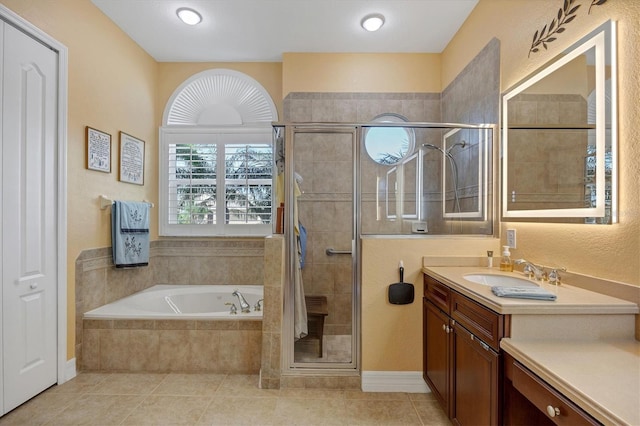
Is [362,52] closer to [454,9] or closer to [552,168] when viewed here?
[454,9]

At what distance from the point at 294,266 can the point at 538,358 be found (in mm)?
1561

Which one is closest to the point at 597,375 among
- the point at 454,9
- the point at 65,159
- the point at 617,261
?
the point at 617,261

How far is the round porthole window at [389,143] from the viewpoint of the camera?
2.40 metres

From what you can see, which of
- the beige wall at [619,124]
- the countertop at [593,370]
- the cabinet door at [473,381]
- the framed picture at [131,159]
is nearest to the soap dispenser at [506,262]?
the beige wall at [619,124]

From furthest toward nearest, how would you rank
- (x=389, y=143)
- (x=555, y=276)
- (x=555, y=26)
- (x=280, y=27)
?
(x=280, y=27), (x=389, y=143), (x=555, y=26), (x=555, y=276)

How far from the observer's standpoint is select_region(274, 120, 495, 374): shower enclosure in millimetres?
2338

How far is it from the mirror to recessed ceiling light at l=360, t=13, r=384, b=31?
4.25 feet

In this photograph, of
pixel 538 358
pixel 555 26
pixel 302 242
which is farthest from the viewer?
pixel 302 242

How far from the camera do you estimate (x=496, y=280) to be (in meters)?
1.93

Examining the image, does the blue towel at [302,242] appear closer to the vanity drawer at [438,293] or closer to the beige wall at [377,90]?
the beige wall at [377,90]

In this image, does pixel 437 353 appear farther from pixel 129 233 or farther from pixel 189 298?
pixel 129 233

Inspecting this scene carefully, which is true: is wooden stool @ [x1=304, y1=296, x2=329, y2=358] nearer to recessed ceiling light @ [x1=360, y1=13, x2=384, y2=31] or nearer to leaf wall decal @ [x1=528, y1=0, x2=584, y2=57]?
leaf wall decal @ [x1=528, y1=0, x2=584, y2=57]

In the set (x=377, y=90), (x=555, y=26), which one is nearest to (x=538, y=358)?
(x=555, y=26)

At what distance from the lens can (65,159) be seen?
238 centimetres
